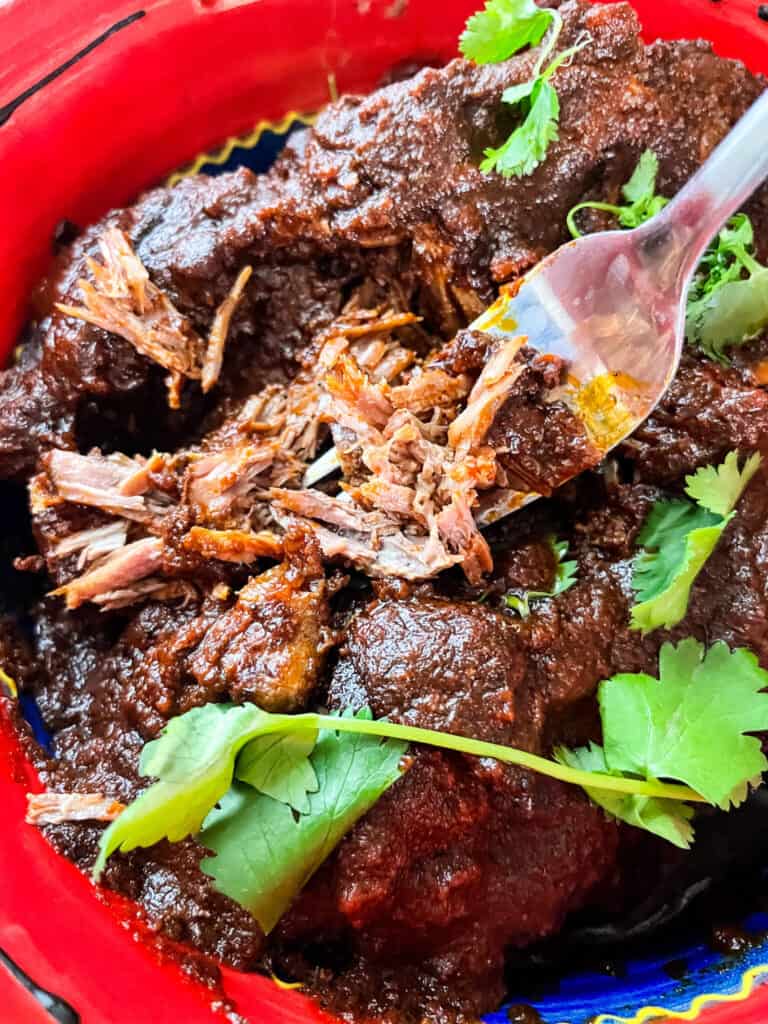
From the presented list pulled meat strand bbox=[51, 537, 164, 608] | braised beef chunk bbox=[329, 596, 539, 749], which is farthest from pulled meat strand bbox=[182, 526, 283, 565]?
braised beef chunk bbox=[329, 596, 539, 749]

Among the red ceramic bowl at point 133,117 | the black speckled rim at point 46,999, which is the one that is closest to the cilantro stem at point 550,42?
the red ceramic bowl at point 133,117

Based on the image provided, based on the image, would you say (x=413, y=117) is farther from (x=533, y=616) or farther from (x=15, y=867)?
(x=15, y=867)

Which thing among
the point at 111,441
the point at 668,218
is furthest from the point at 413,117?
the point at 111,441

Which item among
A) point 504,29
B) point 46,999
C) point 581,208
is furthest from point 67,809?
point 504,29

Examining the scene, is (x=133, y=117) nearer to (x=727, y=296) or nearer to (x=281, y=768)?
(x=727, y=296)

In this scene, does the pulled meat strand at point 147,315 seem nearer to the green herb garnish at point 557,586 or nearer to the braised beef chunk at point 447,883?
the green herb garnish at point 557,586

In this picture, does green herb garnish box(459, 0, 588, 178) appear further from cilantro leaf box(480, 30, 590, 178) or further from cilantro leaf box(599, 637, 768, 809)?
cilantro leaf box(599, 637, 768, 809)

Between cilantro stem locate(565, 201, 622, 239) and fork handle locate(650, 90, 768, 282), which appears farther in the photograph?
cilantro stem locate(565, 201, 622, 239)
